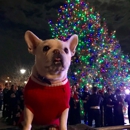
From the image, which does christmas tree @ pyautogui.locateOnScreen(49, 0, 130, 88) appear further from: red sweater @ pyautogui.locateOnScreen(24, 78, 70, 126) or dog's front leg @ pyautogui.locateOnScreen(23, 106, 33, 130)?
Answer: dog's front leg @ pyautogui.locateOnScreen(23, 106, 33, 130)

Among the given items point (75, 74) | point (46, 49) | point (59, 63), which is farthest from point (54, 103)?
point (75, 74)

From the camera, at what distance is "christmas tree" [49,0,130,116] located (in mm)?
15602

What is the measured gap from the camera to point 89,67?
612 inches

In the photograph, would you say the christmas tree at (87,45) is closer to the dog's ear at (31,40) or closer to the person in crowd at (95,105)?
the person in crowd at (95,105)

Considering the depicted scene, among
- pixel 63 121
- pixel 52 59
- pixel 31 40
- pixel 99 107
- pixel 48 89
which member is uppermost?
pixel 31 40

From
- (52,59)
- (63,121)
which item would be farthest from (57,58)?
(63,121)

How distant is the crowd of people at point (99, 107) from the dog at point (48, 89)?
16.8ft

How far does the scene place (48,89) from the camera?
2279 mm

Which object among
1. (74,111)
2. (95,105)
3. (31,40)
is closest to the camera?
(31,40)

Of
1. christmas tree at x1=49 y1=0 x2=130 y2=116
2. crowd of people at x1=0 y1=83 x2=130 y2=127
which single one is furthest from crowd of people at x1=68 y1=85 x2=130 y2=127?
christmas tree at x1=49 y1=0 x2=130 y2=116

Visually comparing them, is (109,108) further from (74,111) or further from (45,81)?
(45,81)

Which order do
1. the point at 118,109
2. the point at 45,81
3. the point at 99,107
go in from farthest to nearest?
1. the point at 118,109
2. the point at 99,107
3. the point at 45,81

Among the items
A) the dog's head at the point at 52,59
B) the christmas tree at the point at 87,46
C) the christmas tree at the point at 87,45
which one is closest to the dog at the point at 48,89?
the dog's head at the point at 52,59

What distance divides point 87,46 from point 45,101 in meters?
14.0
